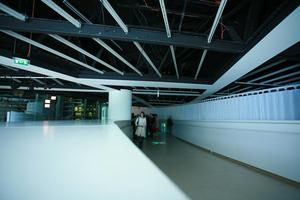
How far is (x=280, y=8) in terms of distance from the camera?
7.66 ft

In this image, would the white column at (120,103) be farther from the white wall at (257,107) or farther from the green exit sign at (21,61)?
the green exit sign at (21,61)

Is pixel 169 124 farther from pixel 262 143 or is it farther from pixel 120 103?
pixel 262 143

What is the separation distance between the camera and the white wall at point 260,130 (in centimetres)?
380

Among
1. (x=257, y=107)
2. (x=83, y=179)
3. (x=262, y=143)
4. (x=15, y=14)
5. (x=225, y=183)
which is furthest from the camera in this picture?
(x=257, y=107)

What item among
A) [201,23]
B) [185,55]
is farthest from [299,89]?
[185,55]

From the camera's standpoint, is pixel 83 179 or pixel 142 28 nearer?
pixel 83 179

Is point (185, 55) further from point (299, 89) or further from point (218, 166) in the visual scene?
point (218, 166)

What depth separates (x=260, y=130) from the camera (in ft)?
15.2

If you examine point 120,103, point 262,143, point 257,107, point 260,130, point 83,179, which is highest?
point 120,103

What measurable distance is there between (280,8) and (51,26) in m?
4.02

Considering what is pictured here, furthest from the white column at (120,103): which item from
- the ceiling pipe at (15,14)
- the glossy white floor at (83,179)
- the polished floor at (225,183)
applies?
the glossy white floor at (83,179)

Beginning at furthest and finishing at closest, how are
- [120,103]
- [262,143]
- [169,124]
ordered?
1. [169,124]
2. [120,103]
3. [262,143]

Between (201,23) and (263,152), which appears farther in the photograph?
(263,152)

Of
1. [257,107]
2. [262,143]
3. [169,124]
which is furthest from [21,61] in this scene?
[169,124]
